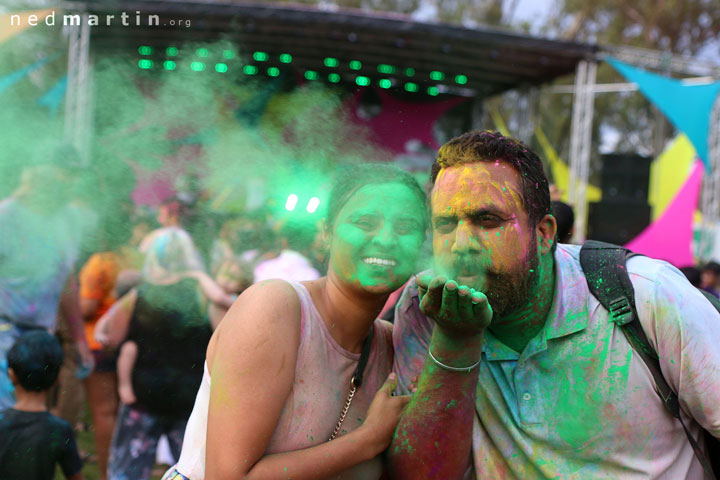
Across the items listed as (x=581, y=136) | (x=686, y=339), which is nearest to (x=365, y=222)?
(x=686, y=339)

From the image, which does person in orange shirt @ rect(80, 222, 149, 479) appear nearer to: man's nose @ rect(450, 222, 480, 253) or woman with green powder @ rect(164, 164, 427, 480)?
woman with green powder @ rect(164, 164, 427, 480)

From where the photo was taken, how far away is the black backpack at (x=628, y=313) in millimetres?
1846

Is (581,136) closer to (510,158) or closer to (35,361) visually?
(510,158)

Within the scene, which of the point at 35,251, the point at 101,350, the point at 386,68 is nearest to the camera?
the point at 35,251

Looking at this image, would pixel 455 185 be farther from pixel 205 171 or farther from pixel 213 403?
pixel 205 171

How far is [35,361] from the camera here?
3.23 metres

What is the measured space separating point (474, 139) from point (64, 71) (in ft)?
24.1

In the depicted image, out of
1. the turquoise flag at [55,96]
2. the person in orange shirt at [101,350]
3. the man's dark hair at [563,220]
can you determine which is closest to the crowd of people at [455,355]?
the man's dark hair at [563,220]

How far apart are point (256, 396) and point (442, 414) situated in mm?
569

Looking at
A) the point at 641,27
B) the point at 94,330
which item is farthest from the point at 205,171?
the point at 641,27

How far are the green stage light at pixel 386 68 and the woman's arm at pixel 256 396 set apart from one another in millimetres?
9532

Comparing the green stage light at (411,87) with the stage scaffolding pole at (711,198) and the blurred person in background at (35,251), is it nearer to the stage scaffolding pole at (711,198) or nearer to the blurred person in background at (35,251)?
the stage scaffolding pole at (711,198)

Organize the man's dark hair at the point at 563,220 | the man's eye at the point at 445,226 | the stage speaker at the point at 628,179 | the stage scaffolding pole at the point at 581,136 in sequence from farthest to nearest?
1. the stage speaker at the point at 628,179
2. the stage scaffolding pole at the point at 581,136
3. the man's dark hair at the point at 563,220
4. the man's eye at the point at 445,226

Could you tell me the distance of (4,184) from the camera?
409 centimetres
